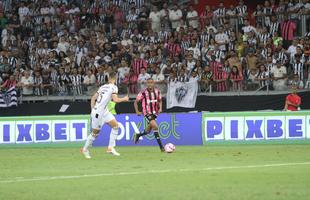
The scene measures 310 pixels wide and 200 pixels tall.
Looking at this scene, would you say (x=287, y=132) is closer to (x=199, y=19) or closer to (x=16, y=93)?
(x=199, y=19)

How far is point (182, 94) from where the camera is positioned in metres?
29.0

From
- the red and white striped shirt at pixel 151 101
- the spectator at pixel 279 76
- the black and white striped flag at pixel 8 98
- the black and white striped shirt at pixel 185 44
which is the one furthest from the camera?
the black and white striped flag at pixel 8 98

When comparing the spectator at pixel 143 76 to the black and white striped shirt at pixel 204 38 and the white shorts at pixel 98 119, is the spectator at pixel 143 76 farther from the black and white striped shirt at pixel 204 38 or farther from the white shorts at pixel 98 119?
the white shorts at pixel 98 119

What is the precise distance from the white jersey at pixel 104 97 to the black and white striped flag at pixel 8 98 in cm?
1199

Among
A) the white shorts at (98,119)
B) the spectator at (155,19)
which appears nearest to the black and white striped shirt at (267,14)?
the spectator at (155,19)

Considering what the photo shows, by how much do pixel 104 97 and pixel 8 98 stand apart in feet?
40.2

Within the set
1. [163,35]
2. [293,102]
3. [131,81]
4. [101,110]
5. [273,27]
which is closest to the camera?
[101,110]

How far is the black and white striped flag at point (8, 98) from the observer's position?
102ft

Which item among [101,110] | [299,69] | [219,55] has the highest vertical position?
[219,55]

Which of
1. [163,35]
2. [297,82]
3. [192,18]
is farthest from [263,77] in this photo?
[163,35]

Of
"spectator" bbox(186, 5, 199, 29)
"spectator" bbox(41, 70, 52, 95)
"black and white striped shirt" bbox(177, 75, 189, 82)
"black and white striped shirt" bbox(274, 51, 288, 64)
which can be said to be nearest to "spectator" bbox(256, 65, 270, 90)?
"black and white striped shirt" bbox(274, 51, 288, 64)

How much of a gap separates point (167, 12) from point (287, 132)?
33.8 ft

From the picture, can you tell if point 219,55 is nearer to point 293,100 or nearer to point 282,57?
point 282,57

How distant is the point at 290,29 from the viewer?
2928cm
